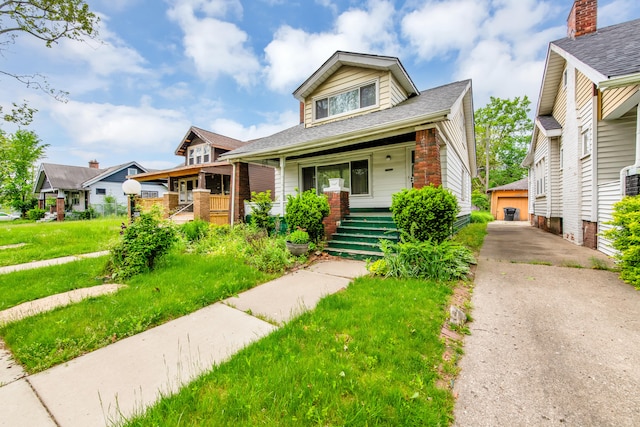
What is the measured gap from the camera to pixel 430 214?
474 centimetres

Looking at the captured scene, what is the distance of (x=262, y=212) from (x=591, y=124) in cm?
961

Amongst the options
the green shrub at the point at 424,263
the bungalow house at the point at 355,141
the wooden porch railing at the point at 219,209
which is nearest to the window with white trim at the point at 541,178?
the bungalow house at the point at 355,141

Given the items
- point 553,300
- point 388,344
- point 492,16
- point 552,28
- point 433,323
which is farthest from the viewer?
point 552,28

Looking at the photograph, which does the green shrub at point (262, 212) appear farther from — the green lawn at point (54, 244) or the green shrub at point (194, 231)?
the green lawn at point (54, 244)

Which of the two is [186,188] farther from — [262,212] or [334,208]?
[334,208]

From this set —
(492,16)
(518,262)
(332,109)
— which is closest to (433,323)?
(518,262)

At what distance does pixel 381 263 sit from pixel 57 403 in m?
4.23

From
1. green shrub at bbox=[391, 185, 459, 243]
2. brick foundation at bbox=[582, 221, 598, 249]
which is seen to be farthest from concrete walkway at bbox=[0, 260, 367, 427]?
brick foundation at bbox=[582, 221, 598, 249]

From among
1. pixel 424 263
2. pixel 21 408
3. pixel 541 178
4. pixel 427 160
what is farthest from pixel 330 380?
pixel 541 178

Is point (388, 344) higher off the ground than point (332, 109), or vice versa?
point (332, 109)

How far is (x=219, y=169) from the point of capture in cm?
1474

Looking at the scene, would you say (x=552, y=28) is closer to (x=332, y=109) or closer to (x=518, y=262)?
(x=332, y=109)

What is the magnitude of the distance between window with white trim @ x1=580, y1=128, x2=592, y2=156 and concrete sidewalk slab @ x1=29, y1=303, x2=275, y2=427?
9485mm

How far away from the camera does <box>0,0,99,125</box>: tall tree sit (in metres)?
6.21
